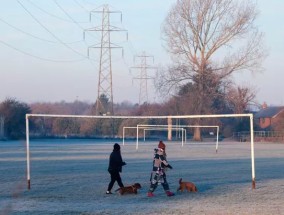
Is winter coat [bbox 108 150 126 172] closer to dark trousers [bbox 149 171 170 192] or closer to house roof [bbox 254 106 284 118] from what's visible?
dark trousers [bbox 149 171 170 192]

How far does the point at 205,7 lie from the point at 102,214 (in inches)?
2417

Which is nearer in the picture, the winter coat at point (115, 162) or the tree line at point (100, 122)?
the winter coat at point (115, 162)

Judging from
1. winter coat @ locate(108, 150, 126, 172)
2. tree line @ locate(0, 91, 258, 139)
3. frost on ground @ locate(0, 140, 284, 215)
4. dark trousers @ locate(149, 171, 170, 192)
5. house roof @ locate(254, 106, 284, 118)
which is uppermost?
house roof @ locate(254, 106, 284, 118)

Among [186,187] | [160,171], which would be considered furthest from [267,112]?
[160,171]

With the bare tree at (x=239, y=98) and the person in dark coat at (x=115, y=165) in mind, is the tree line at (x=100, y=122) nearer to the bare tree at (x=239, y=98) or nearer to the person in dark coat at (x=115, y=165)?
the bare tree at (x=239, y=98)

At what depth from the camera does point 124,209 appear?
53.8ft

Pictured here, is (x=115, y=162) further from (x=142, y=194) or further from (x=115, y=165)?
(x=142, y=194)

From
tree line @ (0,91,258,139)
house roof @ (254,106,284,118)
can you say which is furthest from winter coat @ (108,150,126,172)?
house roof @ (254,106,284,118)

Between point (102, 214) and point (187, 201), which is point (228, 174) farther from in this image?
point (102, 214)

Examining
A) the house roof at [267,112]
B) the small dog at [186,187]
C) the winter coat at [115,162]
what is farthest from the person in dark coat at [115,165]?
the house roof at [267,112]

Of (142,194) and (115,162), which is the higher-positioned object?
(115,162)

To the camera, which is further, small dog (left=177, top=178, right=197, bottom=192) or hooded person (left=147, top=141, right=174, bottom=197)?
small dog (left=177, top=178, right=197, bottom=192)

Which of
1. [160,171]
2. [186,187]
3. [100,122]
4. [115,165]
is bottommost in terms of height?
[186,187]

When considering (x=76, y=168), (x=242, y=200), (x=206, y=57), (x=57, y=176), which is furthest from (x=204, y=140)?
(x=242, y=200)
